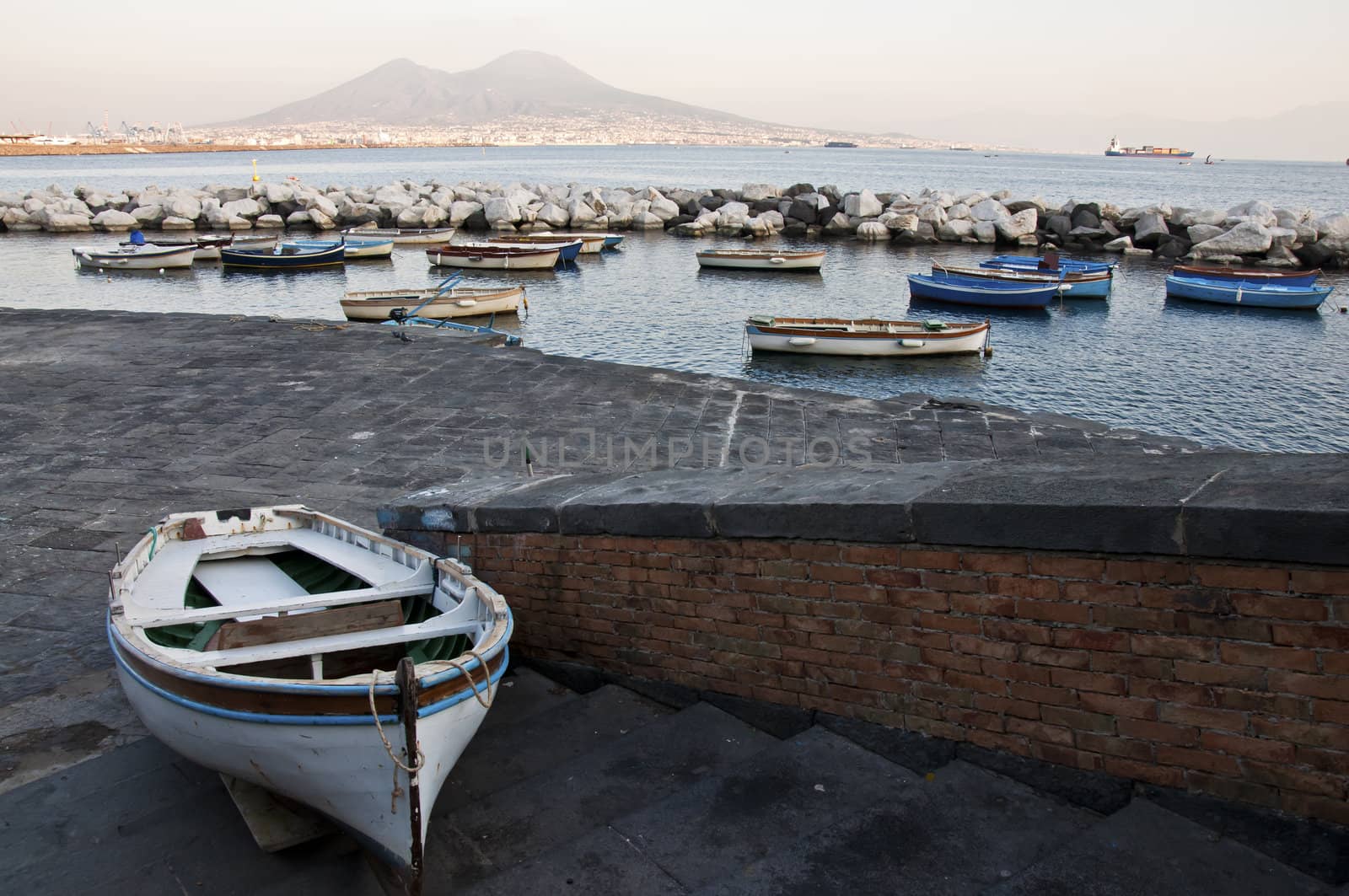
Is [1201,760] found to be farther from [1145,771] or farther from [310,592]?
[310,592]

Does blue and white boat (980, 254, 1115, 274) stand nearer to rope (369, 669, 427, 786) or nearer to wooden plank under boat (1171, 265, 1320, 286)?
wooden plank under boat (1171, 265, 1320, 286)

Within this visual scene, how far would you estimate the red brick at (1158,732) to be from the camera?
8.98 ft

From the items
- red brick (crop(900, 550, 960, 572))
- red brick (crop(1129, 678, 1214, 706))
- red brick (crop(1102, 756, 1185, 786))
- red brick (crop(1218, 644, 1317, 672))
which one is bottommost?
red brick (crop(1102, 756, 1185, 786))

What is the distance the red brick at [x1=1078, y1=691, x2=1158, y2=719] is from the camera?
9.14ft

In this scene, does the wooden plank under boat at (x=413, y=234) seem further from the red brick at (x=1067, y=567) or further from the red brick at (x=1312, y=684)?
the red brick at (x=1312, y=684)

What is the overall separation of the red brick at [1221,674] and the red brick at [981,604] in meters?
0.47

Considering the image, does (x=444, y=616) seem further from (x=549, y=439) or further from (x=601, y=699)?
(x=549, y=439)

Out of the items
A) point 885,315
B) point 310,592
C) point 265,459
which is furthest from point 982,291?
point 310,592

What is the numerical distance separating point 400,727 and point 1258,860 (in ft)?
7.59

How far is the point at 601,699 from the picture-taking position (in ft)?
13.1

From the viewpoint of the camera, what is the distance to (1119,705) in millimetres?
2832

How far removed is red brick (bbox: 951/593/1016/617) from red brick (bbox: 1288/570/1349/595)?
2.42 ft

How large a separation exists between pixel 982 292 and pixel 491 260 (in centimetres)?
1657

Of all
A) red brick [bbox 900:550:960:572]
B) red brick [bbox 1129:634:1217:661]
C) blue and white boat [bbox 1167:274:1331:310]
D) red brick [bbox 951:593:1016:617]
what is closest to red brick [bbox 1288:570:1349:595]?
red brick [bbox 1129:634:1217:661]
